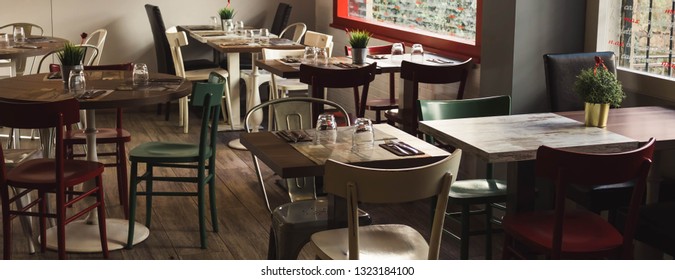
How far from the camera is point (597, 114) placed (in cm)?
394

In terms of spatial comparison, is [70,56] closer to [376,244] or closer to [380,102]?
[376,244]

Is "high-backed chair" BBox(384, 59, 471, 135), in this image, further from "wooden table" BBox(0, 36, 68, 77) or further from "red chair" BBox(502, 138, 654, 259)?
"wooden table" BBox(0, 36, 68, 77)

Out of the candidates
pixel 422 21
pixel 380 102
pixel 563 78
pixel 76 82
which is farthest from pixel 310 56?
pixel 563 78

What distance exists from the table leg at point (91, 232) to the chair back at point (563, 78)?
2.26 m

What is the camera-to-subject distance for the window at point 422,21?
649cm

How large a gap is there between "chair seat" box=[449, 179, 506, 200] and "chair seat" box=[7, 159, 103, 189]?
1.70 m

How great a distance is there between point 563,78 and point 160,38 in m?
4.67

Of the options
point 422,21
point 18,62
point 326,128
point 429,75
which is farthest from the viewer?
point 422,21

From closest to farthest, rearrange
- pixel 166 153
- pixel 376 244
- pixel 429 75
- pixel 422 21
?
1. pixel 376 244
2. pixel 166 153
3. pixel 429 75
4. pixel 422 21

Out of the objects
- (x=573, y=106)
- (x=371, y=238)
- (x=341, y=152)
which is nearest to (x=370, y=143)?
(x=341, y=152)

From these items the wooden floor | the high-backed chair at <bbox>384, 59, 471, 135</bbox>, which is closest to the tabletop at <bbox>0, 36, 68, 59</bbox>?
the wooden floor

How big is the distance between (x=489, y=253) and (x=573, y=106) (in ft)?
3.38

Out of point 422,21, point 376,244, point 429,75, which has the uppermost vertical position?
point 422,21
